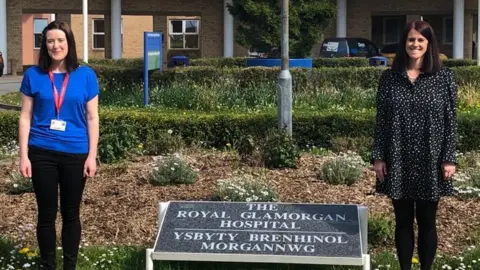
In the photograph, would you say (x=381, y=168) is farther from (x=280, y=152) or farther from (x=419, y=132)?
(x=280, y=152)

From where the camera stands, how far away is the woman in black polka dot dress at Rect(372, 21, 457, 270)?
478cm

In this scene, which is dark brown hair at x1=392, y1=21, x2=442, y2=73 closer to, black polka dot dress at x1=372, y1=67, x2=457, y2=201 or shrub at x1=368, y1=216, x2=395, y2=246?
black polka dot dress at x1=372, y1=67, x2=457, y2=201

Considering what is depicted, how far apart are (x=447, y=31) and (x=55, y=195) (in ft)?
123

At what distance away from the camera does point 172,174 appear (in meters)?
7.34

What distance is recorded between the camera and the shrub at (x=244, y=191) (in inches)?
255

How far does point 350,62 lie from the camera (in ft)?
68.9

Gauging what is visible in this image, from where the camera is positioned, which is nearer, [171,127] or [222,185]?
[222,185]

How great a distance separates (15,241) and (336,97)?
313 inches

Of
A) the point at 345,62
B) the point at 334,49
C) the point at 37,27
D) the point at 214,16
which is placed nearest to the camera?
the point at 345,62

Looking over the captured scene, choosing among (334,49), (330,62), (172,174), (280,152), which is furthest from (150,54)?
(334,49)

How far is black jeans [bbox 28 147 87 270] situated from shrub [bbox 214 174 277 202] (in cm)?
170

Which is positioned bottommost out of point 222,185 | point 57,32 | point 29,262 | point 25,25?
Answer: point 29,262

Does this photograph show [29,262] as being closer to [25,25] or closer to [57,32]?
[57,32]

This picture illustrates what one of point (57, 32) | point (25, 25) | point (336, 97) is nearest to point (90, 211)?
point (57, 32)
